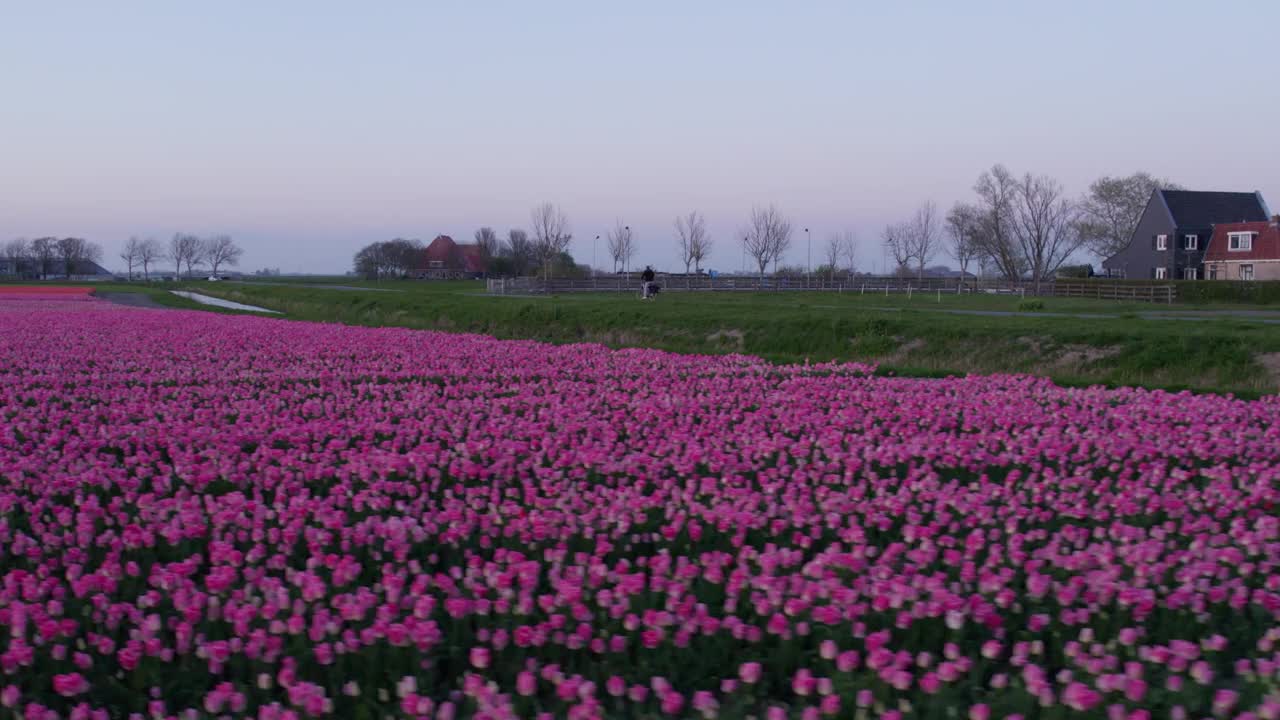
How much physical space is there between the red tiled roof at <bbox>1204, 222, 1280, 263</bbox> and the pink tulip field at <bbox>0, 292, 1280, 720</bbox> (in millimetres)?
70607

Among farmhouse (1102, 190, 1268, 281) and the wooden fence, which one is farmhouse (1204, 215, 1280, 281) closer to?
farmhouse (1102, 190, 1268, 281)

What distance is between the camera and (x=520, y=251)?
146375 millimetres

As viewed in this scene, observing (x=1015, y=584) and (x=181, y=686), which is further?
(x=1015, y=584)

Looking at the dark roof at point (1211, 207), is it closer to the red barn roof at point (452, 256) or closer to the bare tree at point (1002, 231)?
the bare tree at point (1002, 231)

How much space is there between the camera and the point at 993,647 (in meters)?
4.63

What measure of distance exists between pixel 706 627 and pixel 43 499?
4904mm

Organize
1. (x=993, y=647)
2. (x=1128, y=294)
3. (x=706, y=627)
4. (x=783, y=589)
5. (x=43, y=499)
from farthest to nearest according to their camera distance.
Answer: (x=1128, y=294)
(x=43, y=499)
(x=783, y=589)
(x=706, y=627)
(x=993, y=647)

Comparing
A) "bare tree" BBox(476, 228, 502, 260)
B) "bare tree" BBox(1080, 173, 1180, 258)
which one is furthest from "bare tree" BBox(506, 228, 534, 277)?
"bare tree" BBox(1080, 173, 1180, 258)

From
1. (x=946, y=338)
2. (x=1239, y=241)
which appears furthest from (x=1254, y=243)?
(x=946, y=338)

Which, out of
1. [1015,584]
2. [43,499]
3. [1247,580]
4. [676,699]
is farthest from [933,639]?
[43,499]

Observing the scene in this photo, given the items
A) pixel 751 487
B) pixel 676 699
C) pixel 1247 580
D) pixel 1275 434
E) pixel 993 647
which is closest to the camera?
pixel 676 699

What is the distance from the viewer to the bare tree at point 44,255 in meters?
174

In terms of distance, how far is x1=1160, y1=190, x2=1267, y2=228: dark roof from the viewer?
82.9 metres

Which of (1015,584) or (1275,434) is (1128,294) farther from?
(1015,584)
